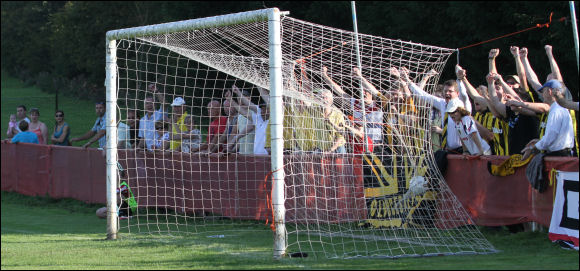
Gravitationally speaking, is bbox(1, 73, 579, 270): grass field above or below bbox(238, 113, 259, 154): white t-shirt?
below

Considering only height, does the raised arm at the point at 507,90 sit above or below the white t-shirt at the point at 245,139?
above

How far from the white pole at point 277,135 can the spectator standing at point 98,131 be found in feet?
27.0

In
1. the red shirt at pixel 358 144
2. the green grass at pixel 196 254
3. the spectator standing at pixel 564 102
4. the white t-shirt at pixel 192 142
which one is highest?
the spectator standing at pixel 564 102

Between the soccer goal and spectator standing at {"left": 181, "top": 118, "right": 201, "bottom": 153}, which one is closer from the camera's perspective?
the soccer goal

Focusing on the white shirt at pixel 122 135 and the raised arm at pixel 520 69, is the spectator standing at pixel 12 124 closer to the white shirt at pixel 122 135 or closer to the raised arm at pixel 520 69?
the white shirt at pixel 122 135

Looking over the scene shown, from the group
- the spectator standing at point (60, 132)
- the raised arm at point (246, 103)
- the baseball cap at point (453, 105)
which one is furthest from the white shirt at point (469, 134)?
the spectator standing at point (60, 132)

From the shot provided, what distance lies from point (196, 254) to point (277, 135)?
174 cm

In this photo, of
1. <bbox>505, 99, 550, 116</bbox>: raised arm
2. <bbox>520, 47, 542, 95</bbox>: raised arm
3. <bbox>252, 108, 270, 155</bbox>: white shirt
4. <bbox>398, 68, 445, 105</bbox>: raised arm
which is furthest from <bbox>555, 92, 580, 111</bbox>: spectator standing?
<bbox>252, 108, 270, 155</bbox>: white shirt

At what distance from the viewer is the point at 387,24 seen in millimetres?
25250

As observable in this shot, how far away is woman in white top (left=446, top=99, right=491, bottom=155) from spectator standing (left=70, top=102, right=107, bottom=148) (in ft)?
26.0

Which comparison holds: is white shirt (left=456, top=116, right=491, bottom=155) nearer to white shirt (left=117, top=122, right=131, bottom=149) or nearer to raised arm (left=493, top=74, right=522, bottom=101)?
raised arm (left=493, top=74, right=522, bottom=101)

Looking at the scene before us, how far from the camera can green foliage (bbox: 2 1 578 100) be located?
1988cm

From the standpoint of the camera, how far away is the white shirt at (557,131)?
907 cm

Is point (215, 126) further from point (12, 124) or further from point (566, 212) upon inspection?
point (12, 124)
